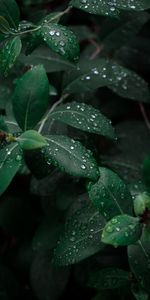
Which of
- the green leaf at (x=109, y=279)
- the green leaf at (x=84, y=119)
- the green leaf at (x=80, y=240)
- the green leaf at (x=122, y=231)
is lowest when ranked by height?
the green leaf at (x=109, y=279)

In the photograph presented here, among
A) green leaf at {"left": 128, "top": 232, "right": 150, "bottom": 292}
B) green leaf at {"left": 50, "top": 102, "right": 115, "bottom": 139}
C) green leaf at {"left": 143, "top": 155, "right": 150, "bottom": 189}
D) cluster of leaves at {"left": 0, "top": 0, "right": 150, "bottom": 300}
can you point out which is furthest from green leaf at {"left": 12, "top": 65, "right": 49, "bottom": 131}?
green leaf at {"left": 128, "top": 232, "right": 150, "bottom": 292}

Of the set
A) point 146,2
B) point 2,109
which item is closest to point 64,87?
point 2,109

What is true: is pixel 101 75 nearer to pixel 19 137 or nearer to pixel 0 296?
pixel 19 137

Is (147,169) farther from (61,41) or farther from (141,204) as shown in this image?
(61,41)

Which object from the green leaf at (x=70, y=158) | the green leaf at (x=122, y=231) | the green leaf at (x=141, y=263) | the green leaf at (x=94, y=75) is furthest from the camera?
the green leaf at (x=94, y=75)

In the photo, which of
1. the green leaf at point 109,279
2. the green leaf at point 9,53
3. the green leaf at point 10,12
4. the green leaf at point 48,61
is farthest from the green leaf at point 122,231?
the green leaf at point 48,61

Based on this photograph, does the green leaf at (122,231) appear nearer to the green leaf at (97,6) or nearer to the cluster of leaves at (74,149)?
the cluster of leaves at (74,149)

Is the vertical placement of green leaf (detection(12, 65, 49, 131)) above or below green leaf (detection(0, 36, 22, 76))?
below

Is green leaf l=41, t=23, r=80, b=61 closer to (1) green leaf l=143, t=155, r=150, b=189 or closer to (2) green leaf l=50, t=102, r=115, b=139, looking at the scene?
(2) green leaf l=50, t=102, r=115, b=139
